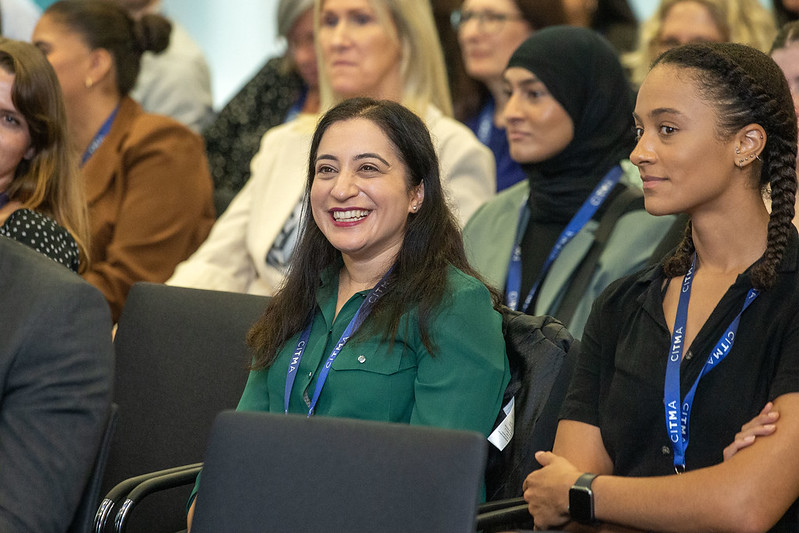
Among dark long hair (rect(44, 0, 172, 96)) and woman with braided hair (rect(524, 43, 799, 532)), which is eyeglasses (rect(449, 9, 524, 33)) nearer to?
dark long hair (rect(44, 0, 172, 96))

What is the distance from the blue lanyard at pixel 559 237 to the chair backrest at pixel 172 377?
2.67 feet

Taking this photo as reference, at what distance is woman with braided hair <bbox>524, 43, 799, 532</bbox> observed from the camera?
1937 millimetres

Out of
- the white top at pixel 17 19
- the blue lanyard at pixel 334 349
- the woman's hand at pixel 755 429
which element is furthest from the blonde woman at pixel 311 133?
the white top at pixel 17 19

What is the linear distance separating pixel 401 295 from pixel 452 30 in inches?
118

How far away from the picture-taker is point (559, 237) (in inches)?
129

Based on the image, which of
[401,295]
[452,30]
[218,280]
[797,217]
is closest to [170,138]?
[218,280]

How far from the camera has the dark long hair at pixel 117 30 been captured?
14.1 feet

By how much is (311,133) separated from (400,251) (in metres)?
1.50

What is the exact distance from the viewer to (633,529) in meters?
2.09

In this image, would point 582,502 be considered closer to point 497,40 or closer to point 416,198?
point 416,198

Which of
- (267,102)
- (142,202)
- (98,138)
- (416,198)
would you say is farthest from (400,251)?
(267,102)

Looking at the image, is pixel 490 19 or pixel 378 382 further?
pixel 490 19

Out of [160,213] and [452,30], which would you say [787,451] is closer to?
[160,213]

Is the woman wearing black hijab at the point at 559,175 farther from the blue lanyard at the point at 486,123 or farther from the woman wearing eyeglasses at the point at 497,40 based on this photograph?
the blue lanyard at the point at 486,123
